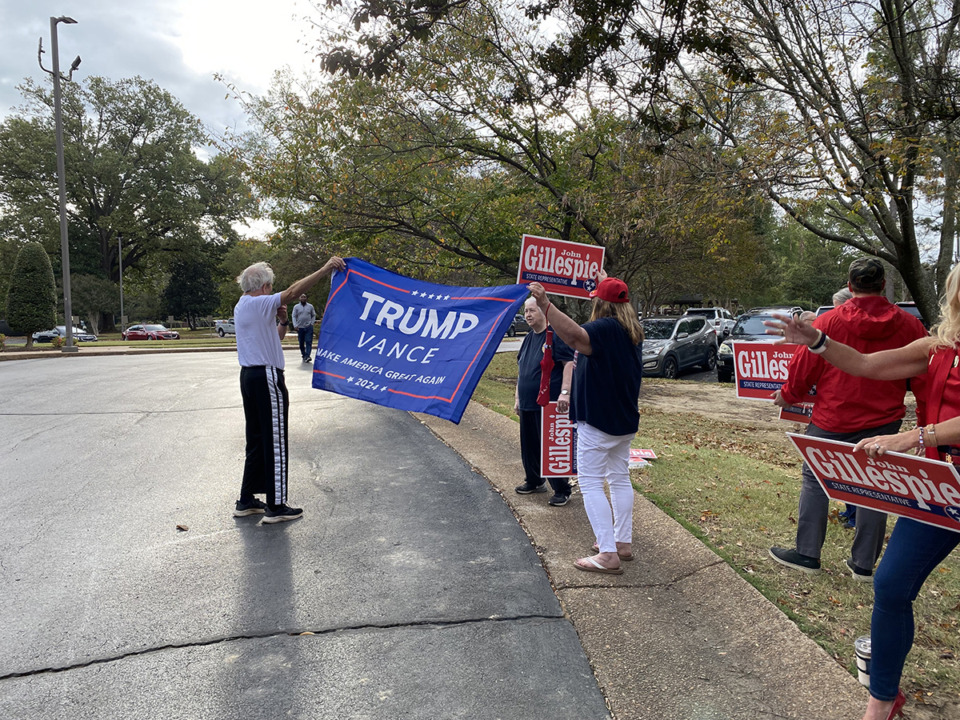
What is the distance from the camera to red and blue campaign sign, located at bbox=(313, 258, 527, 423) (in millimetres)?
4828

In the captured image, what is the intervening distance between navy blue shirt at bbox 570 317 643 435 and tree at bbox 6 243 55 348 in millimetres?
31397

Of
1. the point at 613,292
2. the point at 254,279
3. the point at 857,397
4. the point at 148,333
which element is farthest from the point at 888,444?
the point at 148,333

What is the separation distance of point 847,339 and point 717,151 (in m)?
9.56

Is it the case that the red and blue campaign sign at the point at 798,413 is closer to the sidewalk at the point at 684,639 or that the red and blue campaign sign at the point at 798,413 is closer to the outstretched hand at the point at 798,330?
the sidewalk at the point at 684,639

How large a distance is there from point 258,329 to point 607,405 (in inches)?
106

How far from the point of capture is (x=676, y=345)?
18.7m

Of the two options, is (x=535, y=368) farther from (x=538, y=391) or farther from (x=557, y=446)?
(x=557, y=446)

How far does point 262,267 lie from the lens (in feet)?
16.7

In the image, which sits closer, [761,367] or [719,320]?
[761,367]

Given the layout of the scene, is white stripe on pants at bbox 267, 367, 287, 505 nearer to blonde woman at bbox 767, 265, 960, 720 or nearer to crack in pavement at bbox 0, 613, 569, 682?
crack in pavement at bbox 0, 613, 569, 682

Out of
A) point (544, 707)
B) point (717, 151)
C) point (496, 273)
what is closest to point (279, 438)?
point (544, 707)

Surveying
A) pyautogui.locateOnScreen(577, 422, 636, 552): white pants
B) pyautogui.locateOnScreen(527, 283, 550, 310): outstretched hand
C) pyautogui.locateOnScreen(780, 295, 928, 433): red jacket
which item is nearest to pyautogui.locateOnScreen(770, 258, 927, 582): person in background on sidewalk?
pyautogui.locateOnScreen(780, 295, 928, 433): red jacket

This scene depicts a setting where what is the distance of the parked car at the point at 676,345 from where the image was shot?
18.1m

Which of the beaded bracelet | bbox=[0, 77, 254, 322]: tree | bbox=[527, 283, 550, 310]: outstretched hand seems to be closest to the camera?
the beaded bracelet
